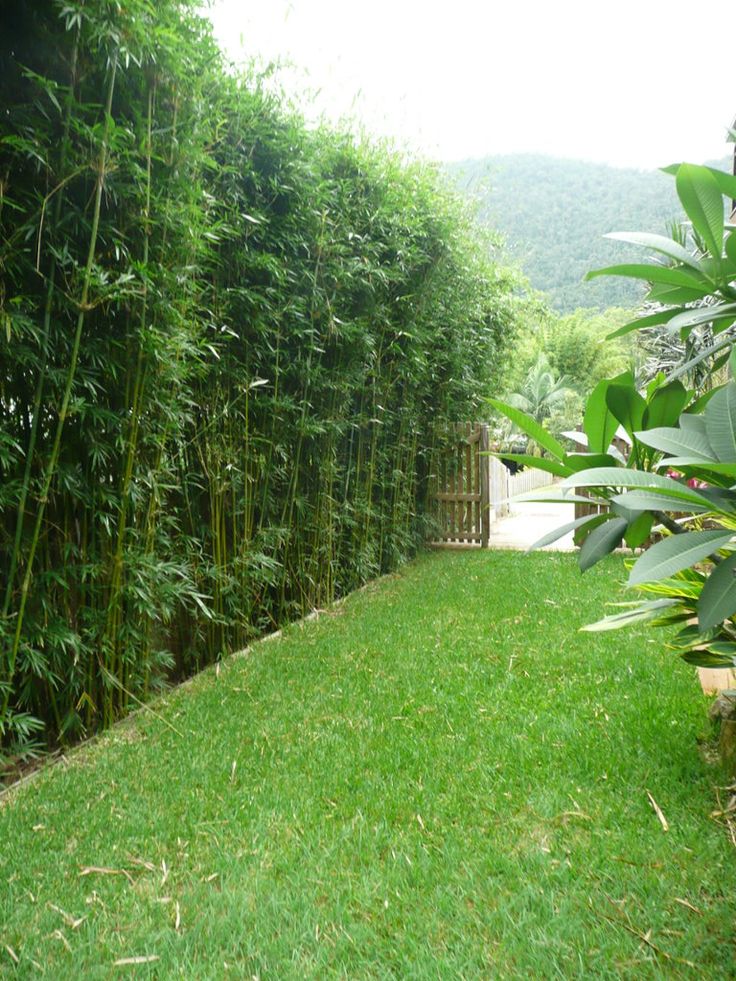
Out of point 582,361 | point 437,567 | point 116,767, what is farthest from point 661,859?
point 582,361

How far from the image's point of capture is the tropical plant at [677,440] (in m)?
0.91

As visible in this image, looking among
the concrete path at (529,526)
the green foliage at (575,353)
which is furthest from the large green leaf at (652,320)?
the green foliage at (575,353)

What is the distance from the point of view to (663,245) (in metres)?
1.11

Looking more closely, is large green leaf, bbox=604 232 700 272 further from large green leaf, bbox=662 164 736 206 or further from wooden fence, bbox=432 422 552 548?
wooden fence, bbox=432 422 552 548

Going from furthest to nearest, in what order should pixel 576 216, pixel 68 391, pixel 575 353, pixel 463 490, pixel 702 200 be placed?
pixel 576 216
pixel 575 353
pixel 463 490
pixel 68 391
pixel 702 200

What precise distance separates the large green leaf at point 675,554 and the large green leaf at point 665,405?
296 mm

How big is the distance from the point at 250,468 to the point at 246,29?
6.00 feet

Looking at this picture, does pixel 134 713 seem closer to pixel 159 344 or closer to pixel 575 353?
pixel 159 344

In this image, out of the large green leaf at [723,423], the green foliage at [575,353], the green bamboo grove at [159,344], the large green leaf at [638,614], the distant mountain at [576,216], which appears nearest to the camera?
the large green leaf at [723,423]

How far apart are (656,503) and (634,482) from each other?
4 cm

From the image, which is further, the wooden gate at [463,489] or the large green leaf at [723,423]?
the wooden gate at [463,489]

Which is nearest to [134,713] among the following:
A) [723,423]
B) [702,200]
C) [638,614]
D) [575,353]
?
[638,614]

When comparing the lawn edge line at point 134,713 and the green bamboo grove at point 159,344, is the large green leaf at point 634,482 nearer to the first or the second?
the green bamboo grove at point 159,344

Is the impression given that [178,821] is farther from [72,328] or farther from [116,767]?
[72,328]
